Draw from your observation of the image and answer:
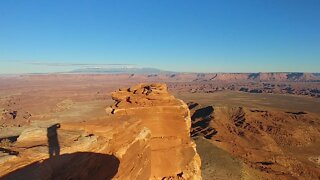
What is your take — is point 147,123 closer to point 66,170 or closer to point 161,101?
point 161,101

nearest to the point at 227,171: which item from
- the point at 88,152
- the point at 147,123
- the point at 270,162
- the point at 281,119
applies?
the point at 270,162

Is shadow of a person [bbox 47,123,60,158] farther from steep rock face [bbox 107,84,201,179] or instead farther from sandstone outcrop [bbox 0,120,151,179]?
steep rock face [bbox 107,84,201,179]

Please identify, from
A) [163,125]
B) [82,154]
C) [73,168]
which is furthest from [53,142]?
[163,125]

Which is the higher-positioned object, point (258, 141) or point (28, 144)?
point (28, 144)

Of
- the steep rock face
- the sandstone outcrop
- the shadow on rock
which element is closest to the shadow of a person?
the sandstone outcrop

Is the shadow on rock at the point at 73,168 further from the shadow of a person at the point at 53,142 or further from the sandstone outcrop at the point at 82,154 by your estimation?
the shadow of a person at the point at 53,142

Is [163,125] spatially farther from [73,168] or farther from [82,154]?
[73,168]

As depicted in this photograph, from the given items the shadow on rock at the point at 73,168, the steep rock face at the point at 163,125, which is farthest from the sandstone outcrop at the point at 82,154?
the steep rock face at the point at 163,125
